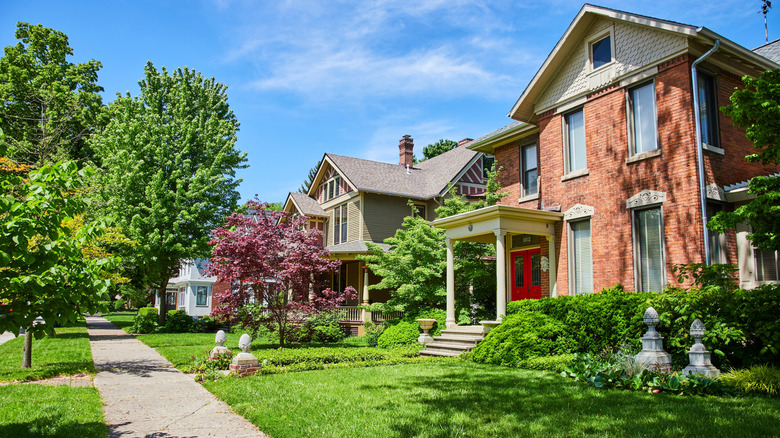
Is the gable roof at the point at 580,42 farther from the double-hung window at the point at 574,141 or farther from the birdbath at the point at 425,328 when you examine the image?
the birdbath at the point at 425,328

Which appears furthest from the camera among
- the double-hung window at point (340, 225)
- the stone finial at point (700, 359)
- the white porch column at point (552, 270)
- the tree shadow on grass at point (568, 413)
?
the double-hung window at point (340, 225)

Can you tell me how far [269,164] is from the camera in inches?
1064

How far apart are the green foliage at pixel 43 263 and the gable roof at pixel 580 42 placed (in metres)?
11.7

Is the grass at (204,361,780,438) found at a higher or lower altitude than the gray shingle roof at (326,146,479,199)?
lower

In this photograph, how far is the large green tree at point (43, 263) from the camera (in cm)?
455

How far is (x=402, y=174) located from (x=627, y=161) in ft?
57.8

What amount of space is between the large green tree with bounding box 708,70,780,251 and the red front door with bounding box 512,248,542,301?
721 cm

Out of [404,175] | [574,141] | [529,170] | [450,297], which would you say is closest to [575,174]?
[574,141]

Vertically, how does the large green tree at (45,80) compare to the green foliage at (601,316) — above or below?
above

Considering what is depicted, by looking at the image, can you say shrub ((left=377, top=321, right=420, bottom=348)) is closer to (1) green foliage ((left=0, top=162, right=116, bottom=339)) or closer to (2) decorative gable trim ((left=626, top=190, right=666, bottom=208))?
(2) decorative gable trim ((left=626, top=190, right=666, bottom=208))

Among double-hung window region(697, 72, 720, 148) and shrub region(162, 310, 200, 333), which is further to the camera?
shrub region(162, 310, 200, 333)

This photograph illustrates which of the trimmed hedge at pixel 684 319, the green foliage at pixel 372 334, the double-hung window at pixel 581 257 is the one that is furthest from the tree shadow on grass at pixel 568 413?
the green foliage at pixel 372 334

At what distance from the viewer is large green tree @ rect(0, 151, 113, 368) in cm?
455

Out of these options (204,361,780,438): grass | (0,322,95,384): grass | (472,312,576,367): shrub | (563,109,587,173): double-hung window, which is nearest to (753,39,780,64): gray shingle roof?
(563,109,587,173): double-hung window
